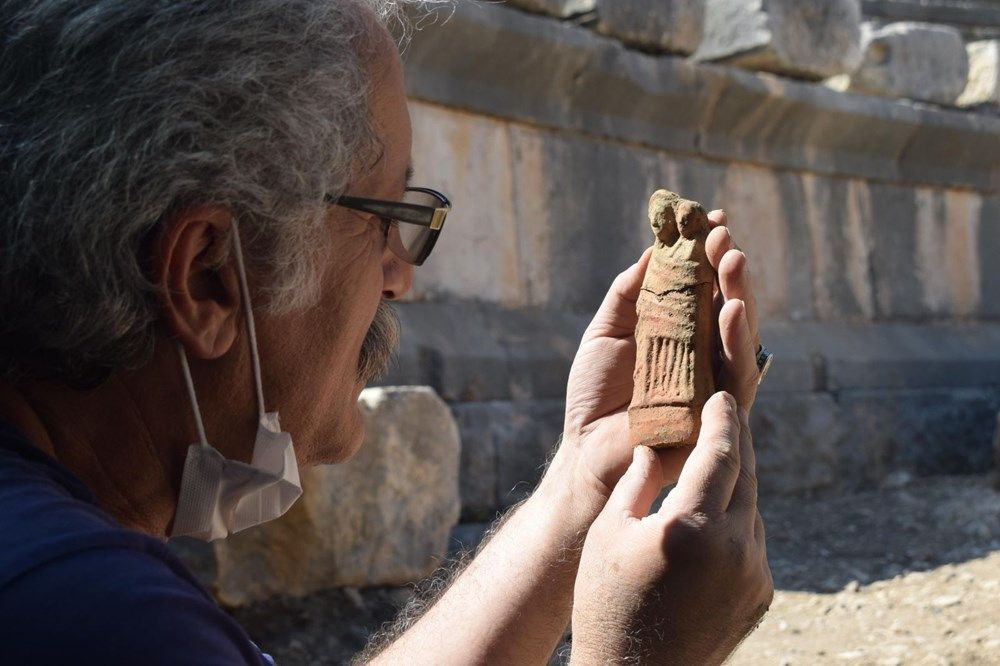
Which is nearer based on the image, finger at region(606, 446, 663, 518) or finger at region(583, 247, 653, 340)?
finger at region(606, 446, 663, 518)

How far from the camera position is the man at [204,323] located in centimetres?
125

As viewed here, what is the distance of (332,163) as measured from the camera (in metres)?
1.68

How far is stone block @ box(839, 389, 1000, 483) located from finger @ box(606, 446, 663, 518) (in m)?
4.99

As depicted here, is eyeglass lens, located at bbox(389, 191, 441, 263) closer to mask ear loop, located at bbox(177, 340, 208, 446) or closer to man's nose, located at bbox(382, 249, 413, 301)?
man's nose, located at bbox(382, 249, 413, 301)

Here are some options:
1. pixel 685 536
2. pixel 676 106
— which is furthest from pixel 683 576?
pixel 676 106

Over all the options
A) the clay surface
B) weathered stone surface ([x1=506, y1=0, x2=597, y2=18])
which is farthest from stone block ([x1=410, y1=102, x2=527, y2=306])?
the clay surface

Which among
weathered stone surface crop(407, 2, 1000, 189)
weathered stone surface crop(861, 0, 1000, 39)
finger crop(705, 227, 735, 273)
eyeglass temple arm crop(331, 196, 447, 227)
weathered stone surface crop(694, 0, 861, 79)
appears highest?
weathered stone surface crop(861, 0, 1000, 39)

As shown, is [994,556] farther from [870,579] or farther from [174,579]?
[174,579]

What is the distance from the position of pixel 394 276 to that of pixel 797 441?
15.9ft

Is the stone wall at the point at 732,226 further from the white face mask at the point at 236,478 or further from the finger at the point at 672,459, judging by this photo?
the white face mask at the point at 236,478

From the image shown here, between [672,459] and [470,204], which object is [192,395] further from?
[470,204]

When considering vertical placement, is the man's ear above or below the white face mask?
above

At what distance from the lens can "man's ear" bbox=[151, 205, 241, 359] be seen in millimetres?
1528

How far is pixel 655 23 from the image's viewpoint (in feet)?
20.2
